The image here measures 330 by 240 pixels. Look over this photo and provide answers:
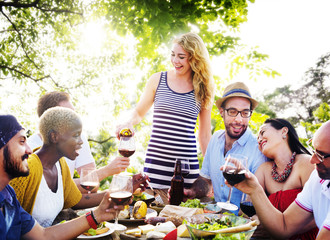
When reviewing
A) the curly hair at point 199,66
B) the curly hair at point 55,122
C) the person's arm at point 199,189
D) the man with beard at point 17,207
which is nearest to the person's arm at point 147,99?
the curly hair at point 199,66

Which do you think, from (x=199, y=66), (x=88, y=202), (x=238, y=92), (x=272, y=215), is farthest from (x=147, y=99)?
(x=272, y=215)

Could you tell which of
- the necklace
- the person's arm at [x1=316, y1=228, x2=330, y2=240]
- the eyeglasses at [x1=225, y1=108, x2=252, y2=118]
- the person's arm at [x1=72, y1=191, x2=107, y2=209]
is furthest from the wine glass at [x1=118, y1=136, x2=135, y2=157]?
the person's arm at [x1=316, y1=228, x2=330, y2=240]

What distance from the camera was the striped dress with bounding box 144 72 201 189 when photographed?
11.0 ft

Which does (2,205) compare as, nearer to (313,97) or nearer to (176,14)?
(176,14)

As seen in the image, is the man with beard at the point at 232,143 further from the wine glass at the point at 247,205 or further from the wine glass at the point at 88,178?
the wine glass at the point at 88,178

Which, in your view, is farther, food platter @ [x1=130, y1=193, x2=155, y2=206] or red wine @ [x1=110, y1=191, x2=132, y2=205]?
food platter @ [x1=130, y1=193, x2=155, y2=206]

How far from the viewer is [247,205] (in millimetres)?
2117

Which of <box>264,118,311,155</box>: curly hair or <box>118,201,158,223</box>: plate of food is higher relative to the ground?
<box>264,118,311,155</box>: curly hair

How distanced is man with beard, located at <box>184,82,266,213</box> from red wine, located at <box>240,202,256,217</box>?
78 centimetres

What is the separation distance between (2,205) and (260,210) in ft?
5.67

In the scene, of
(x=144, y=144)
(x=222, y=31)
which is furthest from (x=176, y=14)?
(x=144, y=144)

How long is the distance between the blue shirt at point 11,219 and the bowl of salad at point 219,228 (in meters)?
1.04

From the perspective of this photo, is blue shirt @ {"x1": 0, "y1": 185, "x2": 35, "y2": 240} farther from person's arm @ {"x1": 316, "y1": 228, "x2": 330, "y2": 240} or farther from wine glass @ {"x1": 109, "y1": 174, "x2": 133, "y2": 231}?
person's arm @ {"x1": 316, "y1": 228, "x2": 330, "y2": 240}

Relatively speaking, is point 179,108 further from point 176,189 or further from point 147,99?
point 176,189
